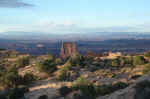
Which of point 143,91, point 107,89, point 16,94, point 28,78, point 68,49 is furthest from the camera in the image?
point 68,49

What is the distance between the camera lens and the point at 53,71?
1069 inches

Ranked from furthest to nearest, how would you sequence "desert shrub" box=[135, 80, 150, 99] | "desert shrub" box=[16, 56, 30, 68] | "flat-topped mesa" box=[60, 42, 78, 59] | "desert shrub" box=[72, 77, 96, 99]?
"flat-topped mesa" box=[60, 42, 78, 59]
"desert shrub" box=[16, 56, 30, 68]
"desert shrub" box=[72, 77, 96, 99]
"desert shrub" box=[135, 80, 150, 99]

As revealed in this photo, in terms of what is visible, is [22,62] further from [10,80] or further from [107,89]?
[107,89]

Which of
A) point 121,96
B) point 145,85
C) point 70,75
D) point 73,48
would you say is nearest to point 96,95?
point 121,96

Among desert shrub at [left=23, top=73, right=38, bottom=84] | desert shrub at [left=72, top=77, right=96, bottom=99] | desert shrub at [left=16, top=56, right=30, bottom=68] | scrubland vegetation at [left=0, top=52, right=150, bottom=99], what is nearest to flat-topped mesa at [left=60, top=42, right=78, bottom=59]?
desert shrub at [left=16, top=56, right=30, bottom=68]

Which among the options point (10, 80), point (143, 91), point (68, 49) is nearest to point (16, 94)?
point (10, 80)

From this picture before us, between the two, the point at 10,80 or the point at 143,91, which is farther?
the point at 10,80

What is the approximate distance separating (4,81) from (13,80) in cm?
87

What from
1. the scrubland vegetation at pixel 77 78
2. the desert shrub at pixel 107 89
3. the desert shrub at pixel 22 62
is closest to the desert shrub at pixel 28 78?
the scrubland vegetation at pixel 77 78

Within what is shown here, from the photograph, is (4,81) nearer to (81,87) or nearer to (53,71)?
(53,71)

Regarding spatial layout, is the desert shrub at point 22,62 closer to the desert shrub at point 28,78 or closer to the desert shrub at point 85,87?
the desert shrub at point 28,78

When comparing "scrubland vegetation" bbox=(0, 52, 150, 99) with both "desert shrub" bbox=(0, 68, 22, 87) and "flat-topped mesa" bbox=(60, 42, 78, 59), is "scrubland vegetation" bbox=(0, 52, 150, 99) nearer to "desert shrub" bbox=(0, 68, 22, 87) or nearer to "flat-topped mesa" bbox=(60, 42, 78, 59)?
"desert shrub" bbox=(0, 68, 22, 87)

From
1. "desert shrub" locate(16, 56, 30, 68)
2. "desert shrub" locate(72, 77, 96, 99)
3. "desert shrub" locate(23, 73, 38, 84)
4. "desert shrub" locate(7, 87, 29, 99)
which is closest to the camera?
"desert shrub" locate(72, 77, 96, 99)

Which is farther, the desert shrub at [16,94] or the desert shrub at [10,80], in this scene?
the desert shrub at [10,80]
